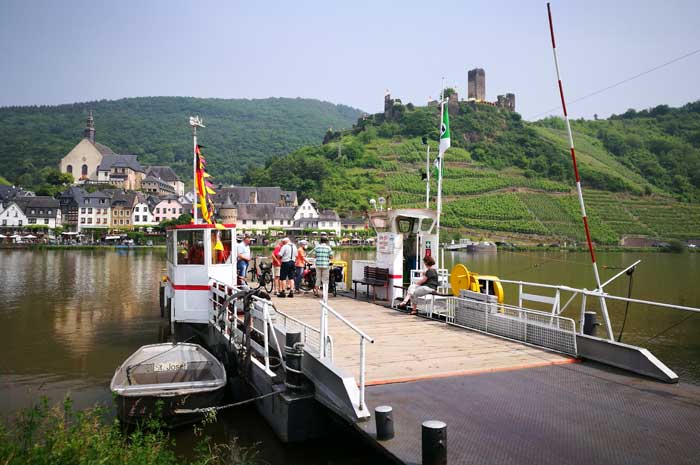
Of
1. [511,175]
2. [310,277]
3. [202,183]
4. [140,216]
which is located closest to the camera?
[202,183]

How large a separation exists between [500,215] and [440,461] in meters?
112

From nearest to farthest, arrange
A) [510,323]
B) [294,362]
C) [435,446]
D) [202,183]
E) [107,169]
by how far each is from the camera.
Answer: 1. [435,446]
2. [294,362]
3. [510,323]
4. [202,183]
5. [107,169]

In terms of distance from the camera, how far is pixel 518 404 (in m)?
6.87

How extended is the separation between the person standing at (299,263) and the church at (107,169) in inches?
5459

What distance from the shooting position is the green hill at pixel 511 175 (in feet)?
357

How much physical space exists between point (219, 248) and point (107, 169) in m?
149

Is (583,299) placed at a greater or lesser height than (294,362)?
greater

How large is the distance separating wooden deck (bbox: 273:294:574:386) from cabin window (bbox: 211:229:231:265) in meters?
3.04

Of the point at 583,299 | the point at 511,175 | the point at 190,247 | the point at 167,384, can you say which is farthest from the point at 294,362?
the point at 511,175

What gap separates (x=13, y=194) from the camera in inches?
4604

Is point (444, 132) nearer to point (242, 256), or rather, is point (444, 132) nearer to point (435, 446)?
point (242, 256)

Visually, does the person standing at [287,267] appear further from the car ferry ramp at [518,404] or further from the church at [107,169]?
the church at [107,169]

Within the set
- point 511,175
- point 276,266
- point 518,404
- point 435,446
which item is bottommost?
point 518,404

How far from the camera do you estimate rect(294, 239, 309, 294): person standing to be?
57.0ft
